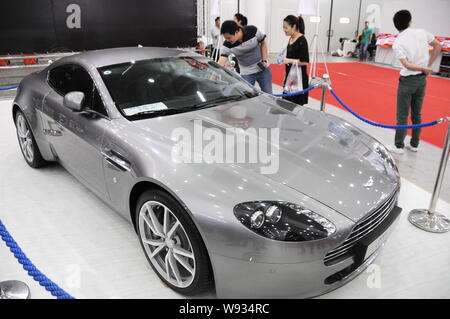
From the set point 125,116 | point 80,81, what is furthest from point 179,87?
point 80,81

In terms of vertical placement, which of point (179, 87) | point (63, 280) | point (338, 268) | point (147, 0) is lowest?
point (63, 280)

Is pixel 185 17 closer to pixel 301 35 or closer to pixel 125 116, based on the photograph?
pixel 301 35

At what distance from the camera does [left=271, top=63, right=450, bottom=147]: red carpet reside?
5.59m

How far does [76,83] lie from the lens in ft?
9.11

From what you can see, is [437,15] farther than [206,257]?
Yes

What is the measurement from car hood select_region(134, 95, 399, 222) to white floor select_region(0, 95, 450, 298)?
A: 0.58 metres

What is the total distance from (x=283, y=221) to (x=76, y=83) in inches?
79.3

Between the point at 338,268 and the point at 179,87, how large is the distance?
168cm

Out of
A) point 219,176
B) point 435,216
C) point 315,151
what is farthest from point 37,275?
point 435,216

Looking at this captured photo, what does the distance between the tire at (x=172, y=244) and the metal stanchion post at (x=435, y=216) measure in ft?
5.74

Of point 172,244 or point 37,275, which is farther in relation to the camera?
point 172,244

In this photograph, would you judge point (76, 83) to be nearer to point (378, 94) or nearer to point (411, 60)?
point (411, 60)

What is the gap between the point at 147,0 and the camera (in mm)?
8203

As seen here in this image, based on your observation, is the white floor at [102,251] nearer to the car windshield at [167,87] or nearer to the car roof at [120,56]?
the car windshield at [167,87]
